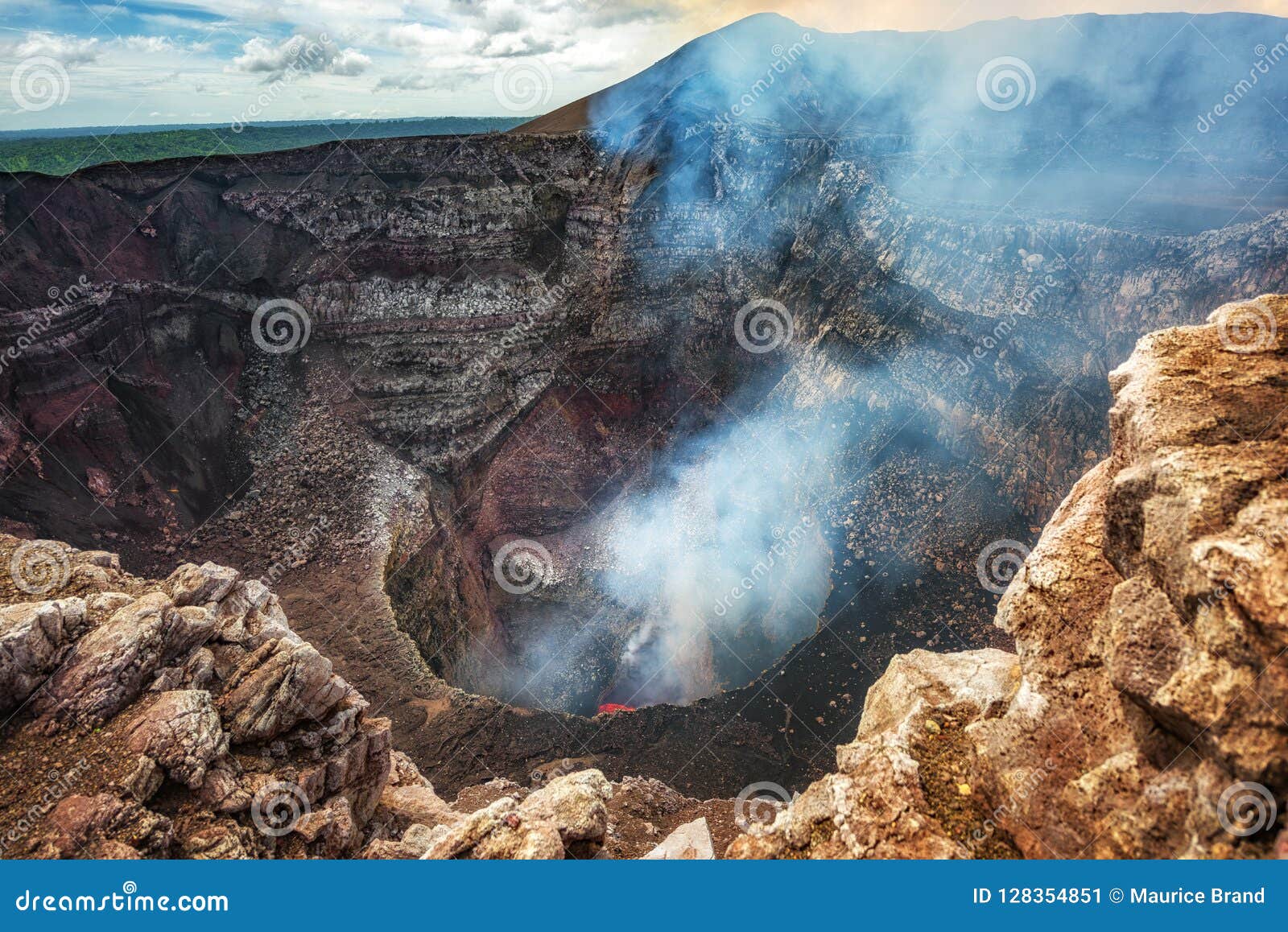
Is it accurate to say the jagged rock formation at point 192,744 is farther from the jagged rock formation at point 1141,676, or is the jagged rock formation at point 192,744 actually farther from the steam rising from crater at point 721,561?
the steam rising from crater at point 721,561

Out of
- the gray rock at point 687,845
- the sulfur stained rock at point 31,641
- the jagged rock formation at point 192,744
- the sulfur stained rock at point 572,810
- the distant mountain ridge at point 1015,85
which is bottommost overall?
the gray rock at point 687,845

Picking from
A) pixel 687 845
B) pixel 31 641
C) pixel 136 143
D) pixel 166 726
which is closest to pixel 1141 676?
pixel 687 845

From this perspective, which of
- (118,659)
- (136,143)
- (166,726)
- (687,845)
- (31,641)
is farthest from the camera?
(136,143)

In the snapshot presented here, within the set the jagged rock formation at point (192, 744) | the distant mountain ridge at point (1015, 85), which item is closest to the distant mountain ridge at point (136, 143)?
the distant mountain ridge at point (1015, 85)

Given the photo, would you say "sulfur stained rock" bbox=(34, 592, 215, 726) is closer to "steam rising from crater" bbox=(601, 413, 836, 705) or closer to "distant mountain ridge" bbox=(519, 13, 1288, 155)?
"steam rising from crater" bbox=(601, 413, 836, 705)

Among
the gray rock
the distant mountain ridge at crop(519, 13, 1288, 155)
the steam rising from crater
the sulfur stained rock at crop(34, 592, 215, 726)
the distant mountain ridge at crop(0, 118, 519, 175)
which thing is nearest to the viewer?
the sulfur stained rock at crop(34, 592, 215, 726)

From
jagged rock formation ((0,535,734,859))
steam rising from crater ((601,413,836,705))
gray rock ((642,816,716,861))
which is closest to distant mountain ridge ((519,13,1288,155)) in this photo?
steam rising from crater ((601,413,836,705))

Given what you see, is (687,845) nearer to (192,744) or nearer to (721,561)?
(192,744)

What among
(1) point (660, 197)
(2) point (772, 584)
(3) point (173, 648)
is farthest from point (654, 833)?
(1) point (660, 197)
